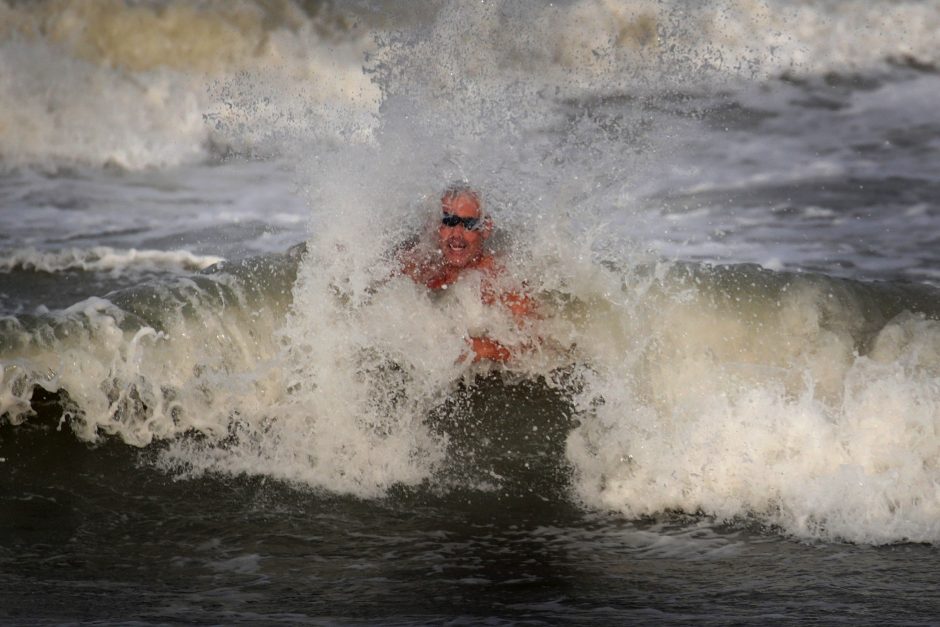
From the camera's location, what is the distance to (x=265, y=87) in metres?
11.6

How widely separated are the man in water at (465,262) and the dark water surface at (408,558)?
777mm

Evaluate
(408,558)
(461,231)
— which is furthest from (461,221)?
(408,558)

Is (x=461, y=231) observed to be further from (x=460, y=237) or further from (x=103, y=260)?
(x=103, y=260)

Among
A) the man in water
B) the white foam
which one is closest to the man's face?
the man in water

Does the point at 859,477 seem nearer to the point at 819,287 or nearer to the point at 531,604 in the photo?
the point at 531,604

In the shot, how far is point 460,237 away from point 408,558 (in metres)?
2.14

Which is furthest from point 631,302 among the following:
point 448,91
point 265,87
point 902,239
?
point 265,87

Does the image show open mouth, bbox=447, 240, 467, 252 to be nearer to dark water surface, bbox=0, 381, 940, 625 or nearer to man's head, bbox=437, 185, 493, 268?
man's head, bbox=437, 185, 493, 268

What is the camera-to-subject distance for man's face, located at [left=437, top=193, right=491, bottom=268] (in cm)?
533

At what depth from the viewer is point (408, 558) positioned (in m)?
3.51

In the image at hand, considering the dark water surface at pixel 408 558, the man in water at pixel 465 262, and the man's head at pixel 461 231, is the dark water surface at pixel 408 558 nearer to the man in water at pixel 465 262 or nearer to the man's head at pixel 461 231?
the man in water at pixel 465 262

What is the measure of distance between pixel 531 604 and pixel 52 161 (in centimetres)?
973

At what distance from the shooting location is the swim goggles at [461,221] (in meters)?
5.33

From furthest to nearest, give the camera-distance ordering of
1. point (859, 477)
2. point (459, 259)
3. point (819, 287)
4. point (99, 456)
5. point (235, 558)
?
point (819, 287) → point (459, 259) → point (99, 456) → point (859, 477) → point (235, 558)
